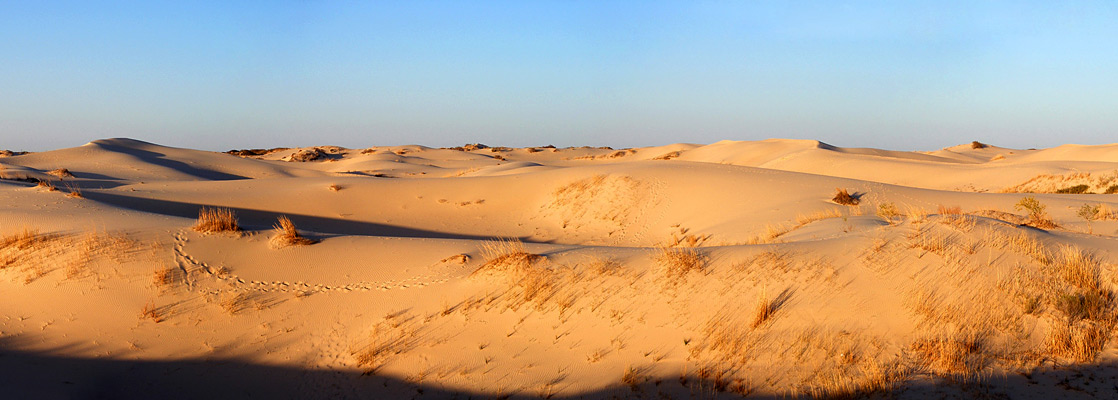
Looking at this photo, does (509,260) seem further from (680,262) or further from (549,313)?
(680,262)

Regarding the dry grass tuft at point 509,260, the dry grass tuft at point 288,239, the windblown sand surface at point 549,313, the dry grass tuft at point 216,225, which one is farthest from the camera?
the dry grass tuft at point 216,225

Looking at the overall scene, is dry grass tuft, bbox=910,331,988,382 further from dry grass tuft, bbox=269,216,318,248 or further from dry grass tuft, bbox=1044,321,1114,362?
dry grass tuft, bbox=269,216,318,248

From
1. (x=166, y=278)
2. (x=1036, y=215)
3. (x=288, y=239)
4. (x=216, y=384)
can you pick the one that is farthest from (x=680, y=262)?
(x=1036, y=215)

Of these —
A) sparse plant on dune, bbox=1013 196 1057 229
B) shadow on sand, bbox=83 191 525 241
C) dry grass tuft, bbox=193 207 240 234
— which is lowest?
shadow on sand, bbox=83 191 525 241

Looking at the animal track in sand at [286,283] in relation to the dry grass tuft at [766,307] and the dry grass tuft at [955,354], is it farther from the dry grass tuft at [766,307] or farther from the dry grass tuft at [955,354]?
the dry grass tuft at [955,354]

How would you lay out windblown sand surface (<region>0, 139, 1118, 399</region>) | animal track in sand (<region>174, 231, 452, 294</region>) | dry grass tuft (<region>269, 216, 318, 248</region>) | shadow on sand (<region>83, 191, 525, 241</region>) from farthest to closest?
shadow on sand (<region>83, 191, 525, 241</region>) → dry grass tuft (<region>269, 216, 318, 248</region>) → animal track in sand (<region>174, 231, 452, 294</region>) → windblown sand surface (<region>0, 139, 1118, 399</region>)

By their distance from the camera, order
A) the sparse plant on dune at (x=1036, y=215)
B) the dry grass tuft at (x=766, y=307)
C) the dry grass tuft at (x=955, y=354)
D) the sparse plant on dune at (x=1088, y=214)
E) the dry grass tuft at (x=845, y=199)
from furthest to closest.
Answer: the dry grass tuft at (x=845, y=199) → the sparse plant on dune at (x=1088, y=214) → the sparse plant on dune at (x=1036, y=215) → the dry grass tuft at (x=766, y=307) → the dry grass tuft at (x=955, y=354)

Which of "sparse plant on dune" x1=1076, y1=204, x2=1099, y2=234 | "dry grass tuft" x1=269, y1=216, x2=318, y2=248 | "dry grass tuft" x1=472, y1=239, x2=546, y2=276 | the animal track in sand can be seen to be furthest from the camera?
"sparse plant on dune" x1=1076, y1=204, x2=1099, y2=234

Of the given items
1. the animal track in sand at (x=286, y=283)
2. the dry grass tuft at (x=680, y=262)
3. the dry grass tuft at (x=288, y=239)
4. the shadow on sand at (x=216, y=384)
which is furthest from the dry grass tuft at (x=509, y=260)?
the dry grass tuft at (x=288, y=239)

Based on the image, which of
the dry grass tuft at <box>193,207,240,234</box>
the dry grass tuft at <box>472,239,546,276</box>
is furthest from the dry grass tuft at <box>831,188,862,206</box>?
the dry grass tuft at <box>193,207,240,234</box>

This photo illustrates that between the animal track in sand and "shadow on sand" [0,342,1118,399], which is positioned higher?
the animal track in sand

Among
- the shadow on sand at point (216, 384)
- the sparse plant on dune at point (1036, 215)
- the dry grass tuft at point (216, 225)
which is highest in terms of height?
the sparse plant on dune at point (1036, 215)

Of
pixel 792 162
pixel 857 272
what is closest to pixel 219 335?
pixel 857 272

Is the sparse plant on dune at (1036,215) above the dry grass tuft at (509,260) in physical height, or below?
above
